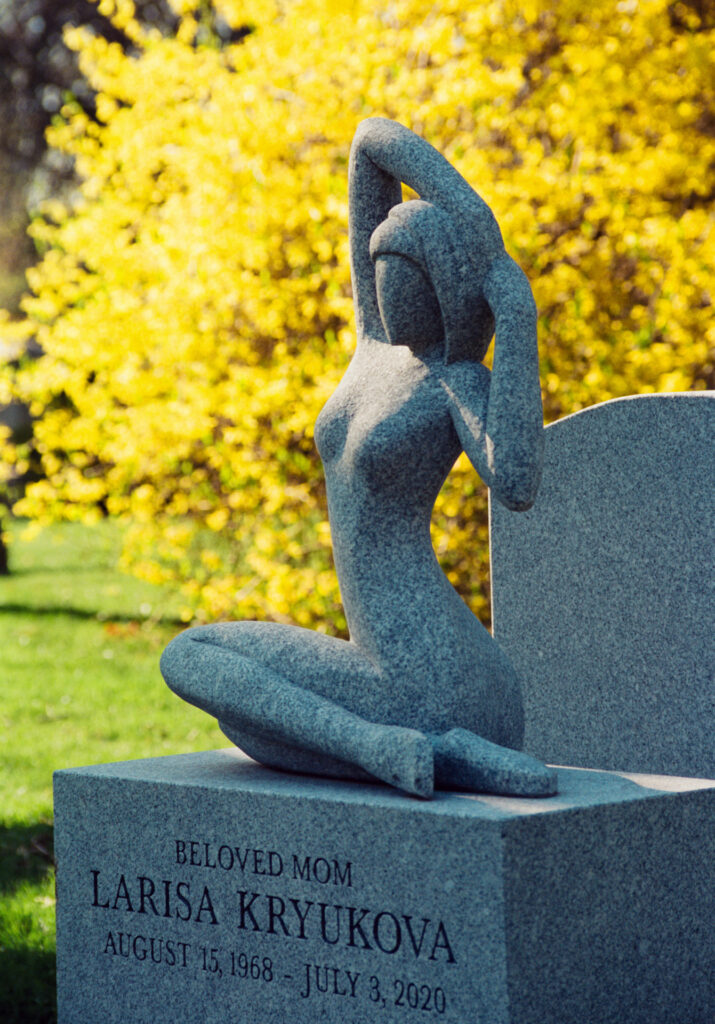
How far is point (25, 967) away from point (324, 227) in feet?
14.5

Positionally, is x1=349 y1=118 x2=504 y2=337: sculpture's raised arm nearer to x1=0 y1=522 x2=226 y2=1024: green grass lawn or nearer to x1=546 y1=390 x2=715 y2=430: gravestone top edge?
x1=546 y1=390 x2=715 y2=430: gravestone top edge

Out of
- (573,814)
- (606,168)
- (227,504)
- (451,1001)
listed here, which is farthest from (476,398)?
(227,504)

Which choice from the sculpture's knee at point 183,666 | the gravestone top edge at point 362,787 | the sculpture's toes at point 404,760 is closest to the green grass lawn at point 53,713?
the gravestone top edge at point 362,787

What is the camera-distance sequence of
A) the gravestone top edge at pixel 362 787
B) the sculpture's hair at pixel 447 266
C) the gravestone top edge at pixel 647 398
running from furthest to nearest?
the gravestone top edge at pixel 647 398, the sculpture's hair at pixel 447 266, the gravestone top edge at pixel 362 787

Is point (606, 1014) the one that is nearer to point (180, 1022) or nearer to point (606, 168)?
point (180, 1022)

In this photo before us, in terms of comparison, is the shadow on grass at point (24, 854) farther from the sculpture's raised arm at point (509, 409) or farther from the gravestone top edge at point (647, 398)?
the sculpture's raised arm at point (509, 409)

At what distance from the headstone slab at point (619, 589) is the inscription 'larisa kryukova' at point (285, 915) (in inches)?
68.1

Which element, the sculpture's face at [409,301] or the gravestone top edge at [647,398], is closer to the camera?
the sculpture's face at [409,301]

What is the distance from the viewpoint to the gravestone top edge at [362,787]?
3.36 metres

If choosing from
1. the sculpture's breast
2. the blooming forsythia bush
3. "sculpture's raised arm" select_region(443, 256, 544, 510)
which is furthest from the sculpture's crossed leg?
the blooming forsythia bush

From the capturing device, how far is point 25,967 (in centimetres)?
505

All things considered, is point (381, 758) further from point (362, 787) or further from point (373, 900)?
point (373, 900)

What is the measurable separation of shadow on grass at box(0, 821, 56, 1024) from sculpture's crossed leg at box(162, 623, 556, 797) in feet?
4.93

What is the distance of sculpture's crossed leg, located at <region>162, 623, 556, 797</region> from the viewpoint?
350 centimetres
